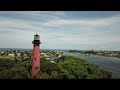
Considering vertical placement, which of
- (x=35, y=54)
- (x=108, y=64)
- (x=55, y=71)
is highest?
(x=35, y=54)

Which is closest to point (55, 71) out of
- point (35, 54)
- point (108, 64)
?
point (35, 54)

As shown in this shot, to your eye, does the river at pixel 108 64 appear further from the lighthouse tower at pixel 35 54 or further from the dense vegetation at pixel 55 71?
the lighthouse tower at pixel 35 54

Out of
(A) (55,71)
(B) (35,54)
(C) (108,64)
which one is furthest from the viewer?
(C) (108,64)

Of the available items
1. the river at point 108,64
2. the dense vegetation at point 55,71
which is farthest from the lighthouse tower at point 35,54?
the river at point 108,64

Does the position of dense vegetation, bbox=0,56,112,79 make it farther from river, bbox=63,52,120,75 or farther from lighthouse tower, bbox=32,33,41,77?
river, bbox=63,52,120,75

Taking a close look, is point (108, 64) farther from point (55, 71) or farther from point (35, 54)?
point (35, 54)

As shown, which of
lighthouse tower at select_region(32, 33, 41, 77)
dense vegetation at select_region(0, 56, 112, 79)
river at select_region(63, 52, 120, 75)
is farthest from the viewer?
river at select_region(63, 52, 120, 75)

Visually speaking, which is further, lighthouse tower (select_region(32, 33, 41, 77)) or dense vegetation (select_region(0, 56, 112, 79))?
dense vegetation (select_region(0, 56, 112, 79))

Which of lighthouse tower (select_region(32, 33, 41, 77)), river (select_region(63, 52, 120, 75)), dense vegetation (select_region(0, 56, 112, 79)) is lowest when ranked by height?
river (select_region(63, 52, 120, 75))

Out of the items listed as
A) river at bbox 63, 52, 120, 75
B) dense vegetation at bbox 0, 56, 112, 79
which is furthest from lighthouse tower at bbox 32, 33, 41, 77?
river at bbox 63, 52, 120, 75

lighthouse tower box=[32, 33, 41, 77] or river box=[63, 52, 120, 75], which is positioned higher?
lighthouse tower box=[32, 33, 41, 77]
